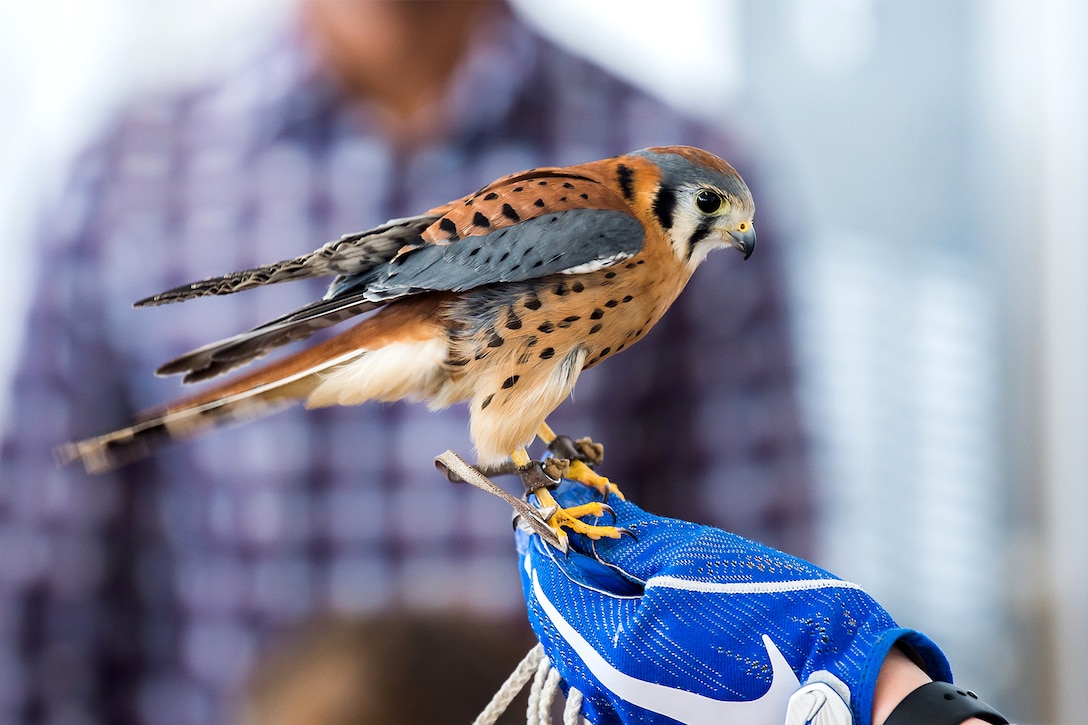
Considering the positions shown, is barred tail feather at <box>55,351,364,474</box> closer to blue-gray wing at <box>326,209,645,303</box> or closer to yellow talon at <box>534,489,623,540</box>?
blue-gray wing at <box>326,209,645,303</box>

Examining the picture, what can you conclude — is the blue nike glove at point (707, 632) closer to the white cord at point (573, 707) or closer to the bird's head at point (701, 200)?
the white cord at point (573, 707)

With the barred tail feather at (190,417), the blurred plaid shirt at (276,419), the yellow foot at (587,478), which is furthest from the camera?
the blurred plaid shirt at (276,419)

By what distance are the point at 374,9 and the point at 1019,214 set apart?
1.70 metres

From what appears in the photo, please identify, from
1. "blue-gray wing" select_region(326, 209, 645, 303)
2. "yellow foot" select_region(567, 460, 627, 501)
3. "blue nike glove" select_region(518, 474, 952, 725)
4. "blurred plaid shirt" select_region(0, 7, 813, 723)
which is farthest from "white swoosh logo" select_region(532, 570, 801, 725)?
"blurred plaid shirt" select_region(0, 7, 813, 723)

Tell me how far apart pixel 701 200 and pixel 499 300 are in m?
0.17

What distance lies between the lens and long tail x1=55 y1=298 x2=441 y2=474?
66 centimetres

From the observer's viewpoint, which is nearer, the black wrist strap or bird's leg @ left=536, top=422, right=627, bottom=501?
the black wrist strap

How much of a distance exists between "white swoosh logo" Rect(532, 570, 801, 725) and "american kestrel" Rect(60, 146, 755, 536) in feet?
0.33

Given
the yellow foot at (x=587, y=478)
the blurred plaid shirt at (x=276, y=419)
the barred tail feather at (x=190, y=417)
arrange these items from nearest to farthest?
the barred tail feather at (x=190, y=417) < the yellow foot at (x=587, y=478) < the blurred plaid shirt at (x=276, y=419)

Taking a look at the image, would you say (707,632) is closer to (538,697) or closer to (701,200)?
(538,697)

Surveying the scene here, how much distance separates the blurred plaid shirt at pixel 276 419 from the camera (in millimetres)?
1774

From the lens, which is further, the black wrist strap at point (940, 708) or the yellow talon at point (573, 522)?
the yellow talon at point (573, 522)

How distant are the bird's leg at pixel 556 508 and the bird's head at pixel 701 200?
0.22m

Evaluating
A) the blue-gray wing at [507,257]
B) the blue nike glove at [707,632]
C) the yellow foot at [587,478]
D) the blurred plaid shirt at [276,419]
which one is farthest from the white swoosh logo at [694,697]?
the blurred plaid shirt at [276,419]
